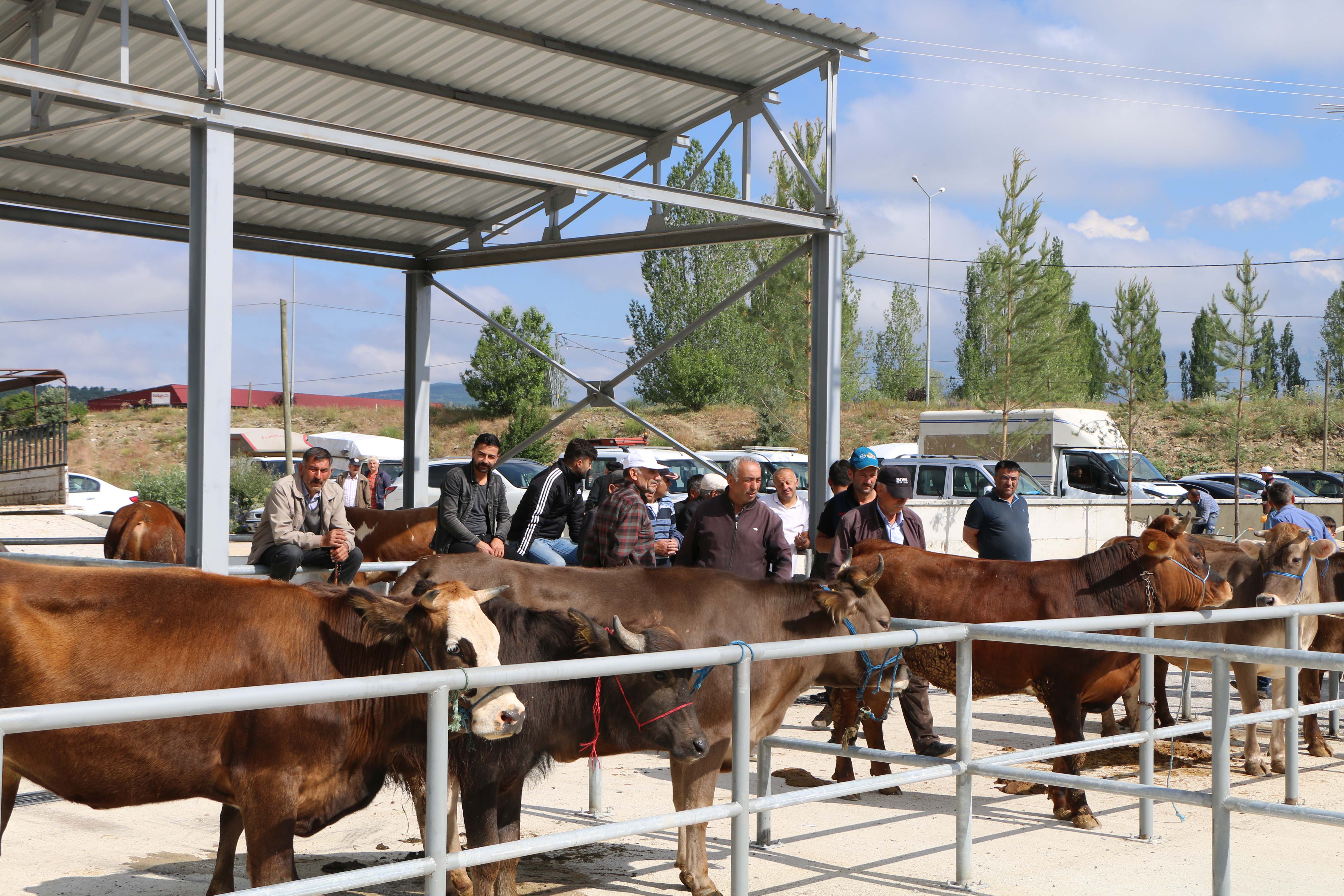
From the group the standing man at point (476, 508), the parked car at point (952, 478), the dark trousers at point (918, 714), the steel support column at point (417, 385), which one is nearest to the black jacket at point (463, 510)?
the standing man at point (476, 508)

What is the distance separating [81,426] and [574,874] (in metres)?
56.7

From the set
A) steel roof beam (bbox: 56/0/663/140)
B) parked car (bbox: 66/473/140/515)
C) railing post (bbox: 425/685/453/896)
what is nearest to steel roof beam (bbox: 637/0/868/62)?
steel roof beam (bbox: 56/0/663/140)

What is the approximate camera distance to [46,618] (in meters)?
4.08

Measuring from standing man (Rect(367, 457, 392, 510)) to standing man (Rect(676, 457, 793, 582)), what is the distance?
756 centimetres

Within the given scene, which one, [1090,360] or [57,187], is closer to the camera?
[57,187]

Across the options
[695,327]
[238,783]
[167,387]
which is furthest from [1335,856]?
[167,387]

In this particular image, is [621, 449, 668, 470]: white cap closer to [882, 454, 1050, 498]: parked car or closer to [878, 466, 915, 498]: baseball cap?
[878, 466, 915, 498]: baseball cap

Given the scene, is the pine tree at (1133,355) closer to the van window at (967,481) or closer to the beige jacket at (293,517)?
the van window at (967,481)

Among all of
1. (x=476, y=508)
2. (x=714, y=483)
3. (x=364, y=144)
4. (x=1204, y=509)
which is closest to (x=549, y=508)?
(x=476, y=508)

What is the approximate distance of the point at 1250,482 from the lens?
32125 millimetres

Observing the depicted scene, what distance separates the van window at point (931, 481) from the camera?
23328mm

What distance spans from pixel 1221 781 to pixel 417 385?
34.8 feet

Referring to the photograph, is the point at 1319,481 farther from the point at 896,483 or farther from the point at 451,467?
the point at 896,483

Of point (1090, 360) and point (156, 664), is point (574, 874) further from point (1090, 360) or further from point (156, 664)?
point (1090, 360)
